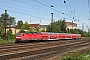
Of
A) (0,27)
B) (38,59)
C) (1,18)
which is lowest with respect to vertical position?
(38,59)

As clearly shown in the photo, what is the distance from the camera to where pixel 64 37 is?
6712cm

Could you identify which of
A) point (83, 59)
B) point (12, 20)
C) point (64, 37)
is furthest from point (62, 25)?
point (83, 59)

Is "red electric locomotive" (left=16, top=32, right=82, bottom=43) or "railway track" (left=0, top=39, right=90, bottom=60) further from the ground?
"red electric locomotive" (left=16, top=32, right=82, bottom=43)

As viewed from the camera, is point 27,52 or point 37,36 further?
point 37,36

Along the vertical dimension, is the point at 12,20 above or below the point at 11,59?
above

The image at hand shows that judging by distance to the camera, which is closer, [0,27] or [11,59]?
[11,59]

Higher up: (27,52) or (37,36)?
(37,36)

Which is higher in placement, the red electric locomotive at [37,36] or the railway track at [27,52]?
the red electric locomotive at [37,36]

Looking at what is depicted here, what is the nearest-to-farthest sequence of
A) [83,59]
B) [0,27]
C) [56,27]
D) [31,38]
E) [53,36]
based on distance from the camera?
[83,59] < [31,38] < [53,36] < [0,27] < [56,27]

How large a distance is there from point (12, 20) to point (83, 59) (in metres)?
163

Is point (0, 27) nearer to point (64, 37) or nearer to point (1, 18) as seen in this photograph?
point (64, 37)

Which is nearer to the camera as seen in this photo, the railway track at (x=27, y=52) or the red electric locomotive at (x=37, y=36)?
the railway track at (x=27, y=52)

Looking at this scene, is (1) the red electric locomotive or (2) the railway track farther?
(1) the red electric locomotive

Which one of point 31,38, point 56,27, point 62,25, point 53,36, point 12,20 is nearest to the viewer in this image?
point 31,38
